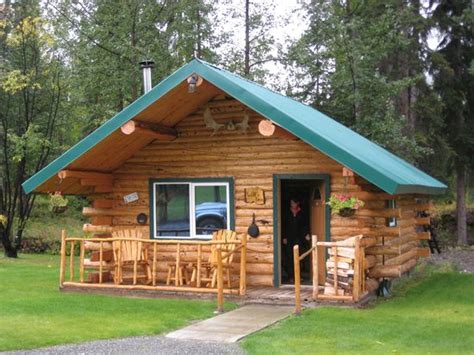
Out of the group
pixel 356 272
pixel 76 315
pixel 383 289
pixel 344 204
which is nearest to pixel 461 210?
pixel 383 289

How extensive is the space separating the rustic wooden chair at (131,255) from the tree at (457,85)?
58.1 feet

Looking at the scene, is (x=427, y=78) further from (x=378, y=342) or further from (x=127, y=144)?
(x=378, y=342)

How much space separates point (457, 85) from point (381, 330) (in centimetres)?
2138

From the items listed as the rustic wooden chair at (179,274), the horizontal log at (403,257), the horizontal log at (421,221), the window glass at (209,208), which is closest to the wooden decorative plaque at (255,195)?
the window glass at (209,208)

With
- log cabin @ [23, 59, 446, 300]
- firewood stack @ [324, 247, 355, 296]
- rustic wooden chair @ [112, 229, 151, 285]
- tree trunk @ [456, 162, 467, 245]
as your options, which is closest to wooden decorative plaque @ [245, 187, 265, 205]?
log cabin @ [23, 59, 446, 300]

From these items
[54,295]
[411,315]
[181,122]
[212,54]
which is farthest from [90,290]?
[212,54]

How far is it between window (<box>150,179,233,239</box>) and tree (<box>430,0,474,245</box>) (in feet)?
54.6

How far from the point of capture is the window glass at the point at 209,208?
13.1 m

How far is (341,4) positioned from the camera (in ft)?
89.2

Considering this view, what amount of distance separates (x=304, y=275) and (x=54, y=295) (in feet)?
17.4

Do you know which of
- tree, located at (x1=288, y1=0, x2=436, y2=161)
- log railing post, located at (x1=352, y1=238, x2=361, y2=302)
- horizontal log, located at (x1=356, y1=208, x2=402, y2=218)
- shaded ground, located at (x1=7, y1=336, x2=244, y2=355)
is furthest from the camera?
tree, located at (x1=288, y1=0, x2=436, y2=161)

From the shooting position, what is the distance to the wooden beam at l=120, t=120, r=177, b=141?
11641mm

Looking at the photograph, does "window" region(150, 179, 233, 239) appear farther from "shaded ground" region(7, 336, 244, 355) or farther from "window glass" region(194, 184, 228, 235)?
"shaded ground" region(7, 336, 244, 355)

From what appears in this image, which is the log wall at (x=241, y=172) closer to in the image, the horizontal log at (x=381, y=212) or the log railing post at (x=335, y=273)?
the horizontal log at (x=381, y=212)
